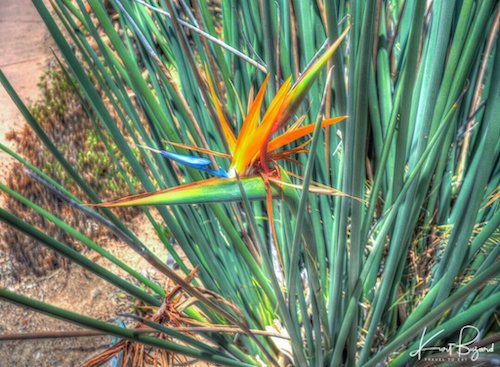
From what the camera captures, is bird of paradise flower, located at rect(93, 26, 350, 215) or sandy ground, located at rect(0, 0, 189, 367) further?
sandy ground, located at rect(0, 0, 189, 367)

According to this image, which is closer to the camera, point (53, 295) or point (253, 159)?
point (253, 159)

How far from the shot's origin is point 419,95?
0.93 meters

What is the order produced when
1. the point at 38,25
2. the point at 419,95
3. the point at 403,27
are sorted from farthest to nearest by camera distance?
the point at 38,25 → the point at 403,27 → the point at 419,95

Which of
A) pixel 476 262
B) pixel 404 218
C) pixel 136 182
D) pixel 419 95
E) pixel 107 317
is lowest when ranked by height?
pixel 107 317

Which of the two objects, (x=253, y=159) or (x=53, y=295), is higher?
(x=253, y=159)

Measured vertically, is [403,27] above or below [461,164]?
above

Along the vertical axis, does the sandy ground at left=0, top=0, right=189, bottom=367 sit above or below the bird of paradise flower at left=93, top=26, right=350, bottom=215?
below

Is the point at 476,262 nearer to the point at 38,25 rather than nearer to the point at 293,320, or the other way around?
the point at 293,320

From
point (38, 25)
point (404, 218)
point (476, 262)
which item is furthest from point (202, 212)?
point (38, 25)

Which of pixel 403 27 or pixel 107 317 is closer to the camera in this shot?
pixel 403 27

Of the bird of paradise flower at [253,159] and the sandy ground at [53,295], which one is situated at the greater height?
the bird of paradise flower at [253,159]

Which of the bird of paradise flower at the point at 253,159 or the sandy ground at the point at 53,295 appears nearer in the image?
the bird of paradise flower at the point at 253,159

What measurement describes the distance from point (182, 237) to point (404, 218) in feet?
1.20

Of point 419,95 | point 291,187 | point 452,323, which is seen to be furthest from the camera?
point 419,95
